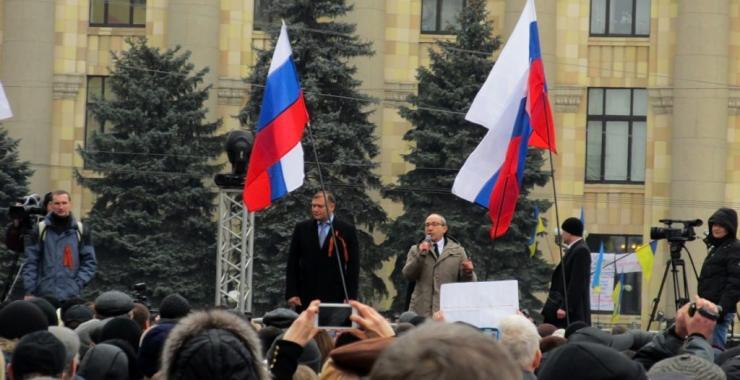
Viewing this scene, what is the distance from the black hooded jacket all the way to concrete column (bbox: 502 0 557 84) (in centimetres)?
2826

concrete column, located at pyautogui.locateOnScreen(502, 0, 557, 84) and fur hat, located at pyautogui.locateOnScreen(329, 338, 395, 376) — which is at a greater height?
concrete column, located at pyautogui.locateOnScreen(502, 0, 557, 84)

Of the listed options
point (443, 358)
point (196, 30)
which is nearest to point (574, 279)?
point (443, 358)

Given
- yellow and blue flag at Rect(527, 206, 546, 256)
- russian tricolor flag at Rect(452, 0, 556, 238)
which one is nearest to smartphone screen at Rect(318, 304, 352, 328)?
russian tricolor flag at Rect(452, 0, 556, 238)

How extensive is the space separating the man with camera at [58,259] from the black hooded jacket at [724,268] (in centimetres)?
543

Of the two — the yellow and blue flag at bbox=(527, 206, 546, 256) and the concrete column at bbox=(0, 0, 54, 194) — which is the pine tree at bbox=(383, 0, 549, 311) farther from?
the concrete column at bbox=(0, 0, 54, 194)

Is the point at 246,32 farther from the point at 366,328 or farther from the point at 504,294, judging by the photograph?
the point at 366,328

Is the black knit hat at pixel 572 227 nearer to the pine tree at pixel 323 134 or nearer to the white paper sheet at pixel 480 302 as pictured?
the white paper sheet at pixel 480 302

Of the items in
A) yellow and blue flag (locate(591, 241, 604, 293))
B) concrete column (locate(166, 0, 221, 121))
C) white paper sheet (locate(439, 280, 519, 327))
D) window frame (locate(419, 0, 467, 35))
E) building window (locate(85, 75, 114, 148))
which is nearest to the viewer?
white paper sheet (locate(439, 280, 519, 327))

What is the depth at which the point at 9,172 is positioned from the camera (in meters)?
38.8

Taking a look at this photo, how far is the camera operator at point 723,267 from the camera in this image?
14.8 meters

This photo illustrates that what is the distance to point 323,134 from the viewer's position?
3869 centimetres

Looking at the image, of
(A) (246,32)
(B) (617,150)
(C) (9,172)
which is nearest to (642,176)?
(B) (617,150)

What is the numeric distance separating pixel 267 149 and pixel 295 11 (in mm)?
22832

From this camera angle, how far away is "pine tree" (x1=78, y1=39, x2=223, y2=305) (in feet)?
128
